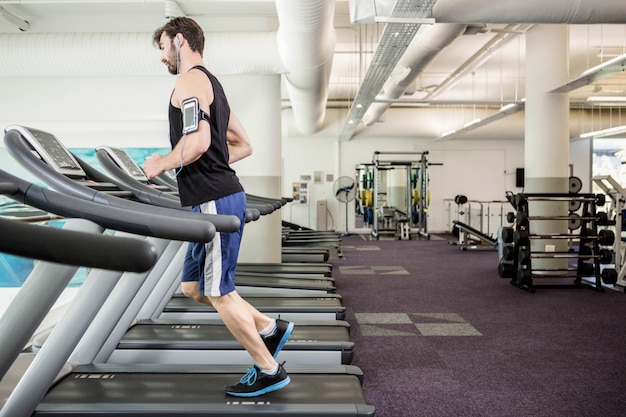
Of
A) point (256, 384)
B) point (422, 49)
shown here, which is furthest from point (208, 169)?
point (422, 49)

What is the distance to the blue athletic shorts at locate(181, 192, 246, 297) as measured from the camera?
2186mm

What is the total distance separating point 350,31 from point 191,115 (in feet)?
19.6

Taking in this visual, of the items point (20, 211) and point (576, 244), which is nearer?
point (20, 211)

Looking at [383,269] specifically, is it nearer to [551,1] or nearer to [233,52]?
[233,52]

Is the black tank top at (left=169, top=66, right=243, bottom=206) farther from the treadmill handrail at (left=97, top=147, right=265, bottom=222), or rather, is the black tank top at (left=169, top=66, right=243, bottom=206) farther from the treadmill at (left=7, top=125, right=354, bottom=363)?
the treadmill at (left=7, top=125, right=354, bottom=363)

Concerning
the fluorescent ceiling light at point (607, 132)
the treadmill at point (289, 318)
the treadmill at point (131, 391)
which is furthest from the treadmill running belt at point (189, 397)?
the fluorescent ceiling light at point (607, 132)

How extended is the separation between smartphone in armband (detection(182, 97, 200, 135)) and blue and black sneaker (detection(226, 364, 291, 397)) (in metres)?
1.08

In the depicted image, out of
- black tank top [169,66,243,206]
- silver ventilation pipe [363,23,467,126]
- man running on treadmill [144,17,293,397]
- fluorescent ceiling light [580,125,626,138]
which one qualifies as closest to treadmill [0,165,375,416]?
man running on treadmill [144,17,293,397]

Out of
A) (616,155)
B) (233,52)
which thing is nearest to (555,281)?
(233,52)

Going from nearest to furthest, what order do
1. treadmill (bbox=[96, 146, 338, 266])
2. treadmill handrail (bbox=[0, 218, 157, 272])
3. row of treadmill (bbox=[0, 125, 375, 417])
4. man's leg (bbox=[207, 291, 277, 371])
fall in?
treadmill handrail (bbox=[0, 218, 157, 272])
row of treadmill (bbox=[0, 125, 375, 417])
man's leg (bbox=[207, 291, 277, 371])
treadmill (bbox=[96, 146, 338, 266])

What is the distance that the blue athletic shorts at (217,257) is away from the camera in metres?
2.19

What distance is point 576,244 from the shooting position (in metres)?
10.9

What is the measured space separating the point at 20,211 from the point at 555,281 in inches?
248

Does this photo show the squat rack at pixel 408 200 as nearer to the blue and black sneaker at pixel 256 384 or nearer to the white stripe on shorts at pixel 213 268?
the blue and black sneaker at pixel 256 384
